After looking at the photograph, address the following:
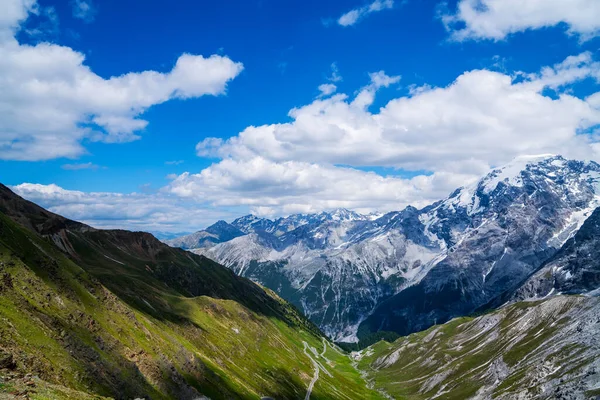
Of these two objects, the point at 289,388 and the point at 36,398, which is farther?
the point at 289,388

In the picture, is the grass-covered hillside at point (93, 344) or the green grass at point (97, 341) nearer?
the grass-covered hillside at point (93, 344)

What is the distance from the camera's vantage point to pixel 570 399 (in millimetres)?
113562

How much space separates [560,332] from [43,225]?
802 feet

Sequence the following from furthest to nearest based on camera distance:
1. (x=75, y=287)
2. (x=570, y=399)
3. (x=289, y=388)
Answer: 1. (x=289, y=388)
2. (x=570, y=399)
3. (x=75, y=287)

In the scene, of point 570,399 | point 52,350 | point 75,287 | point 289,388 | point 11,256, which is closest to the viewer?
point 52,350

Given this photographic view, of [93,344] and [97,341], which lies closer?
[93,344]

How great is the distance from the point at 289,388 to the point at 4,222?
349ft

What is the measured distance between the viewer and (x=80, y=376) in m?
66.6

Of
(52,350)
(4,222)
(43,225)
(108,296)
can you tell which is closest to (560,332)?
(108,296)

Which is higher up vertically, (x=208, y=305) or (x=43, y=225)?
(x=43, y=225)

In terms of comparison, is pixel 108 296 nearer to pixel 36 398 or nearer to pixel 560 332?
pixel 36 398

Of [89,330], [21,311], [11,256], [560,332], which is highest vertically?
[11,256]

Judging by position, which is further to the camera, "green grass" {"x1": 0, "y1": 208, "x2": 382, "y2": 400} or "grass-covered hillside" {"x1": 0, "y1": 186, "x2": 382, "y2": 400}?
"green grass" {"x1": 0, "y1": 208, "x2": 382, "y2": 400}

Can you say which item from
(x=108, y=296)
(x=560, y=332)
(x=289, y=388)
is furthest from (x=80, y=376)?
(x=560, y=332)
